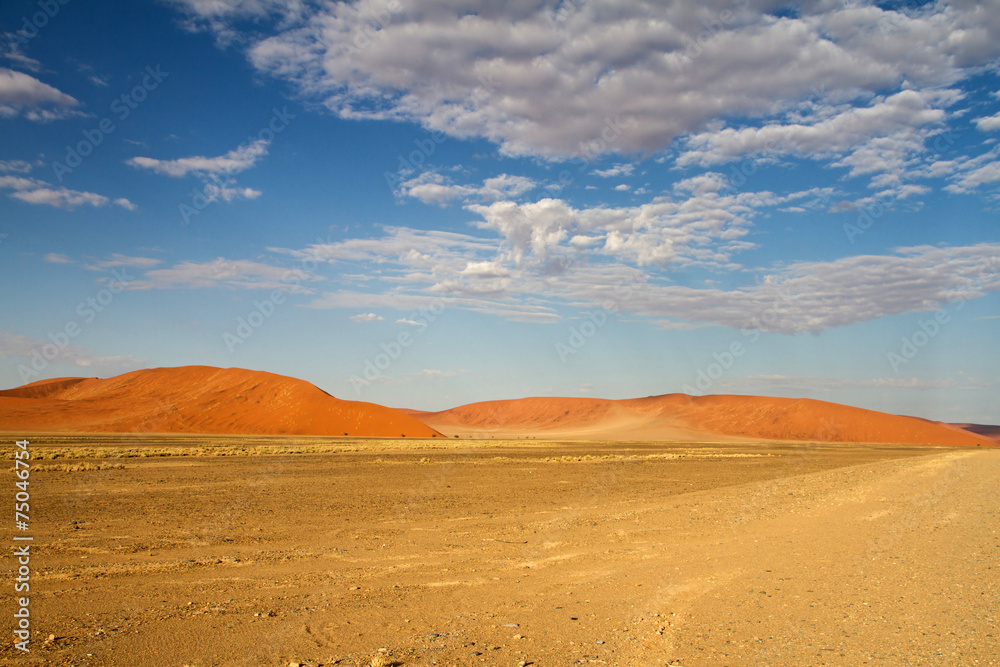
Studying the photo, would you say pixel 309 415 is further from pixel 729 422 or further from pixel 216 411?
pixel 729 422

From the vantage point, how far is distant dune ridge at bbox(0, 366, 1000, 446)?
7781 centimetres

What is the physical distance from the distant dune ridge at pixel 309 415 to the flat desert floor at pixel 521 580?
6808 cm

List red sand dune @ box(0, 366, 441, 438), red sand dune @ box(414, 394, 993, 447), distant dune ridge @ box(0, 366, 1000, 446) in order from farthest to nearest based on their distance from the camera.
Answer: red sand dune @ box(414, 394, 993, 447) → distant dune ridge @ box(0, 366, 1000, 446) → red sand dune @ box(0, 366, 441, 438)

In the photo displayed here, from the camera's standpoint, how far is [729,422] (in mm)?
114750

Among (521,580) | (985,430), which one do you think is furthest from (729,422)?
(521,580)

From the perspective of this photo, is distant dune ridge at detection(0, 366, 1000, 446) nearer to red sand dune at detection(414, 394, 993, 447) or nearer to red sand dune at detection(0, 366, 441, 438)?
red sand dune at detection(0, 366, 441, 438)

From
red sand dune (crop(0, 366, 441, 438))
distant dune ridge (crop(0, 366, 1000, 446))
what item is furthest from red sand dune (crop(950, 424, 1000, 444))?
red sand dune (crop(0, 366, 441, 438))

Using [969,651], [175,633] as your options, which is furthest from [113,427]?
[969,651]

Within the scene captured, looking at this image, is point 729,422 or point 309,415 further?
point 729,422

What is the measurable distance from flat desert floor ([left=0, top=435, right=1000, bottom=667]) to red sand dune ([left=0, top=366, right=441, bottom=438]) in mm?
66364

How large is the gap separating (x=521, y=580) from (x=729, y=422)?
4659 inches

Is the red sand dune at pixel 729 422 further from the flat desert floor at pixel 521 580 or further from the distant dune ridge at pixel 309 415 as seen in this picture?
the flat desert floor at pixel 521 580

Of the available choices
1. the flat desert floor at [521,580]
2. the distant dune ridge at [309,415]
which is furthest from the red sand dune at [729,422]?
the flat desert floor at [521,580]

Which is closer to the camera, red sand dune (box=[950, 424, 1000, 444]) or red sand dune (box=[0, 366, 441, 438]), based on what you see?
red sand dune (box=[0, 366, 441, 438])
